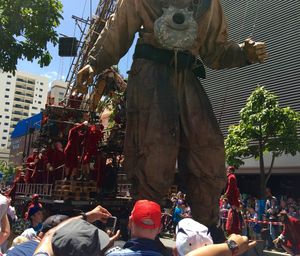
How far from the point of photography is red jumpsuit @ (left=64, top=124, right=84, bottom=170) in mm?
7262

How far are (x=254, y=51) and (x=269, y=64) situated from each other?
1851 cm

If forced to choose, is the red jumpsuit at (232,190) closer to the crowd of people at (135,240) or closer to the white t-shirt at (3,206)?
the white t-shirt at (3,206)

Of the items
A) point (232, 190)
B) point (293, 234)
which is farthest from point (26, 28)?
point (293, 234)

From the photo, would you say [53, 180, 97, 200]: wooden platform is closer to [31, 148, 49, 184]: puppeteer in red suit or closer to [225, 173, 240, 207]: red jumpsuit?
[31, 148, 49, 184]: puppeteer in red suit

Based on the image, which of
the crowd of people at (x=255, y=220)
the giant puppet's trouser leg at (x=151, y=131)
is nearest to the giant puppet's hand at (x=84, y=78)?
the giant puppet's trouser leg at (x=151, y=131)

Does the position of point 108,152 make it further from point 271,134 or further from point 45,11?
point 271,134

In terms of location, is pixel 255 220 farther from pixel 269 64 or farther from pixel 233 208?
pixel 269 64

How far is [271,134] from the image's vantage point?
627 inches

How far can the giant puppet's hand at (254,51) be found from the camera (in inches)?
158

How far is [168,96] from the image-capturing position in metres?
3.76

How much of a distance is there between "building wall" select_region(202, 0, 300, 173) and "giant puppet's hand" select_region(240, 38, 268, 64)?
49.2 ft

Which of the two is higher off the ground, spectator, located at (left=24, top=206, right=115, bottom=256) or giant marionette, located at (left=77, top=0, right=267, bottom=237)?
giant marionette, located at (left=77, top=0, right=267, bottom=237)

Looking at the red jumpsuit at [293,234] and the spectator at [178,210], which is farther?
the spectator at [178,210]

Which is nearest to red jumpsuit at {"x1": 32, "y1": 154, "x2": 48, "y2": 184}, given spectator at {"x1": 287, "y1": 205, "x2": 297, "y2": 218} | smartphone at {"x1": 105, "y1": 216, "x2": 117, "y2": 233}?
smartphone at {"x1": 105, "y1": 216, "x2": 117, "y2": 233}
